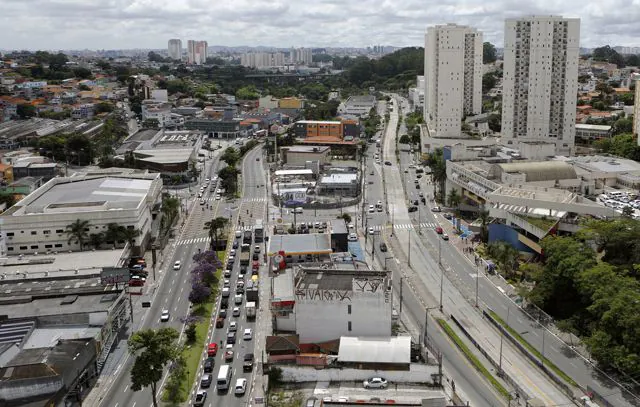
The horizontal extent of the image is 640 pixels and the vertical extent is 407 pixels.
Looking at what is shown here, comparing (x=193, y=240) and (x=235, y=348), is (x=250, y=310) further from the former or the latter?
(x=193, y=240)

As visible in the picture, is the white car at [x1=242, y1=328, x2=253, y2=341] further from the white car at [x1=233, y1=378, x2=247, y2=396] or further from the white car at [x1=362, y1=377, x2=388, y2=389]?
the white car at [x1=362, y1=377, x2=388, y2=389]

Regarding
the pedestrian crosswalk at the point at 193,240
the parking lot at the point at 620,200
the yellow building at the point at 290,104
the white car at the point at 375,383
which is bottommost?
the white car at the point at 375,383

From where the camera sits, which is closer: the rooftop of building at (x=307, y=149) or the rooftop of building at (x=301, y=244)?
the rooftop of building at (x=301, y=244)

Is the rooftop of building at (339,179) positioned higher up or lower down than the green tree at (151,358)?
higher up

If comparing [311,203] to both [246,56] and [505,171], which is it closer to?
[505,171]

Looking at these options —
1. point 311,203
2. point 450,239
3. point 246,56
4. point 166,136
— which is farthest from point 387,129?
point 246,56

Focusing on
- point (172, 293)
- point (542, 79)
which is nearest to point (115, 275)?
point (172, 293)

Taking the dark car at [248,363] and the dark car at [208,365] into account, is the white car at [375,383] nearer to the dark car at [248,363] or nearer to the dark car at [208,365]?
the dark car at [248,363]

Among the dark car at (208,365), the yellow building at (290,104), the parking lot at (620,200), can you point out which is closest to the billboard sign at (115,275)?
the dark car at (208,365)
